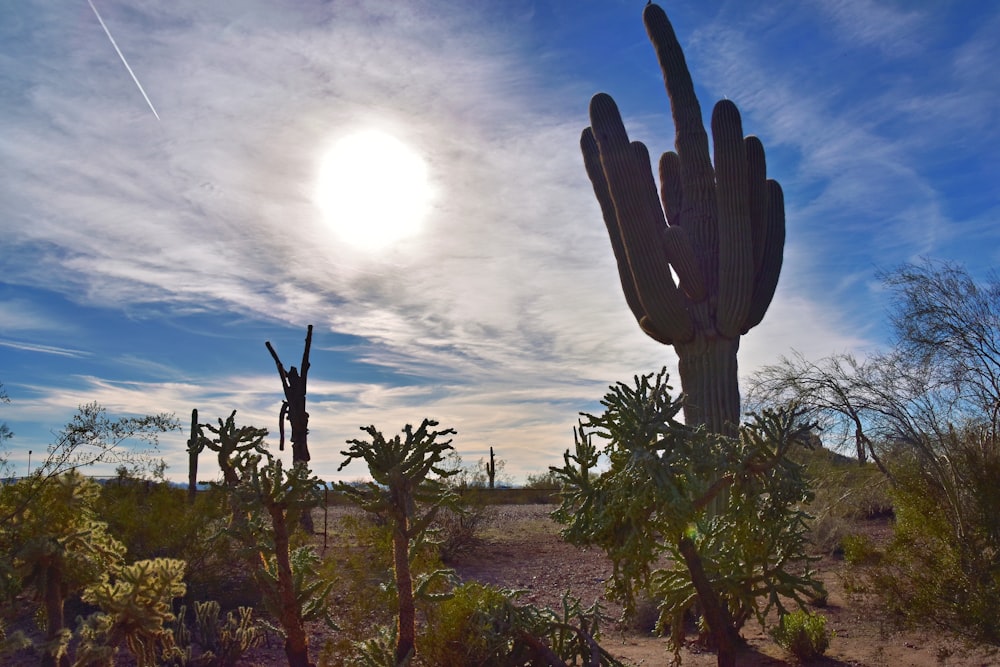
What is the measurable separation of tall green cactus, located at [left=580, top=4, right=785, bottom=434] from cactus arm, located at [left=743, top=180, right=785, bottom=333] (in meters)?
0.02

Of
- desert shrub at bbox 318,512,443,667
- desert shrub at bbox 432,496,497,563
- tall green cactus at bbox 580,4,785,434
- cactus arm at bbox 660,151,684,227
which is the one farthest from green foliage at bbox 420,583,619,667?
cactus arm at bbox 660,151,684,227

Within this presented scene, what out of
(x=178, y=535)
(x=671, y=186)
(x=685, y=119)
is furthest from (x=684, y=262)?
(x=178, y=535)

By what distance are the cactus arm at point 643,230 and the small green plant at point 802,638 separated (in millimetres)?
6981

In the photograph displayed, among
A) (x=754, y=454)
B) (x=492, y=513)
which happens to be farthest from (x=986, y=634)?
(x=492, y=513)

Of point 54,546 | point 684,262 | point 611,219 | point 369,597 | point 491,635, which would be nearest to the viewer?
point 54,546

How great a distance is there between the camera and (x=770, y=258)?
1560cm

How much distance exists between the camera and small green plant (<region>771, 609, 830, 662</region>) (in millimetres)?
8164

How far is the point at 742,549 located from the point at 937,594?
3640 millimetres

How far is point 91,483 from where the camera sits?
15.6ft

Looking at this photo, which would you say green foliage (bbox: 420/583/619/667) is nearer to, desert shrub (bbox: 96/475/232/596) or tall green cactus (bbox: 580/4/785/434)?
desert shrub (bbox: 96/475/232/596)

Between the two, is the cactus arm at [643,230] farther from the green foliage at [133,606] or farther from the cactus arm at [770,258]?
the green foliage at [133,606]

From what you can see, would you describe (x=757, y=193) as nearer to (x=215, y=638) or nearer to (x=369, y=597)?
(x=369, y=597)

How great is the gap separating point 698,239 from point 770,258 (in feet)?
5.58

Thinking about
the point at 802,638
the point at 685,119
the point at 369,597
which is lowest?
the point at 802,638
